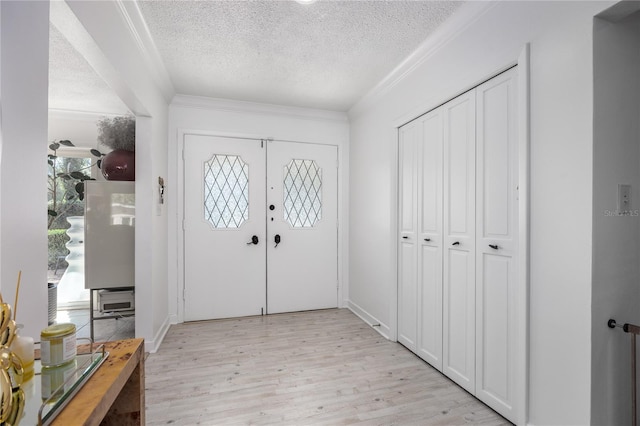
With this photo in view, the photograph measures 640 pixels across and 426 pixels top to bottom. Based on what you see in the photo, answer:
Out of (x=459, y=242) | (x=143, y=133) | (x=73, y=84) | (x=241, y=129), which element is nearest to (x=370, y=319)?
(x=459, y=242)

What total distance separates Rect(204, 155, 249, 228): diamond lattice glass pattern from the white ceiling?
2.54 ft

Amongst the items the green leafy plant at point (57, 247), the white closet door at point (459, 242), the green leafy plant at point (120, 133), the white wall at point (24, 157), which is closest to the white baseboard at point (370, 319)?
the white closet door at point (459, 242)

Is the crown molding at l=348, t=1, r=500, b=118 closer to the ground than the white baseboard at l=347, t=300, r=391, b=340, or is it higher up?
higher up

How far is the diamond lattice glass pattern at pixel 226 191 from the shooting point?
11.7 ft

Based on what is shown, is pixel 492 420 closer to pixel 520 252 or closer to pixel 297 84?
pixel 520 252

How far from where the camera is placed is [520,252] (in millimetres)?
1662

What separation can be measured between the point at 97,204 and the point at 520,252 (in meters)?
3.28

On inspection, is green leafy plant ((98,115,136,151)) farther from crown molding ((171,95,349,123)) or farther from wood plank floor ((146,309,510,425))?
wood plank floor ((146,309,510,425))

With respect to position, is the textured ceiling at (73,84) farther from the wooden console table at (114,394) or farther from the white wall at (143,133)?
the wooden console table at (114,394)

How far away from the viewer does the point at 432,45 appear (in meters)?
2.34

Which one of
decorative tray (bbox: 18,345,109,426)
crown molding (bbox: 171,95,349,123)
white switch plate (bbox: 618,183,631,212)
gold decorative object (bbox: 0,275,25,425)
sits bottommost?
decorative tray (bbox: 18,345,109,426)

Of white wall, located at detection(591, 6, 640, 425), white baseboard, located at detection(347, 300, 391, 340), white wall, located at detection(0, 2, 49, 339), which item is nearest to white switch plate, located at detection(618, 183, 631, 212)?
white wall, located at detection(591, 6, 640, 425)

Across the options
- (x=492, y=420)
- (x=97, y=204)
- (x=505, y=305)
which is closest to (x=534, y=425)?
(x=492, y=420)

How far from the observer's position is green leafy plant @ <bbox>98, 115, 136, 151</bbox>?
2.96m
